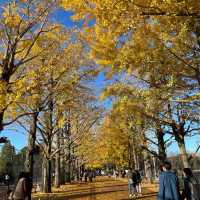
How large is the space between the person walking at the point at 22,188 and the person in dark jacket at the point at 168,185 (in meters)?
3.48

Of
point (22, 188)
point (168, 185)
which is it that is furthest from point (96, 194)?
point (168, 185)

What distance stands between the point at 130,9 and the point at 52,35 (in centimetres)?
800

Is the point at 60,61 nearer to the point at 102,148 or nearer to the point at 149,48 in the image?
the point at 149,48

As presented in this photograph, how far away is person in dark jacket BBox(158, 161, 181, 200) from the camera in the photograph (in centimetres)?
764

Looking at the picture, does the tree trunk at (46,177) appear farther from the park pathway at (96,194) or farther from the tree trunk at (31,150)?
the tree trunk at (31,150)

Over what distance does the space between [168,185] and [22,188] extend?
3780 millimetres

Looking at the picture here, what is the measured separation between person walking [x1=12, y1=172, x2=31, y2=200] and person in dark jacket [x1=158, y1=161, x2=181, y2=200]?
11.4 feet

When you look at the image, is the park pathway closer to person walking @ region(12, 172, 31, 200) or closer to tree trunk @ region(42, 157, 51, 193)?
tree trunk @ region(42, 157, 51, 193)

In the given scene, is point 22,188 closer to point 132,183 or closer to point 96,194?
point 132,183

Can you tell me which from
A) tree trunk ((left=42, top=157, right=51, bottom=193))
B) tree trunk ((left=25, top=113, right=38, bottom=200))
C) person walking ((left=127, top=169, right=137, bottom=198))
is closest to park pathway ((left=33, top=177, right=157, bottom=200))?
person walking ((left=127, top=169, right=137, bottom=198))

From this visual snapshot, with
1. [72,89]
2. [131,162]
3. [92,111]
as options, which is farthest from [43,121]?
[131,162]

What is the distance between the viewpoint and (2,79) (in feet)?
41.3

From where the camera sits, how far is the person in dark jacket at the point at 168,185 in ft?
25.1

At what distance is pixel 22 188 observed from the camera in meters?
Answer: 8.74
